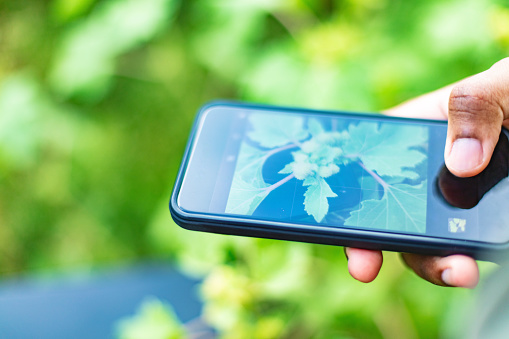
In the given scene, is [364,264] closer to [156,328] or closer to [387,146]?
[387,146]

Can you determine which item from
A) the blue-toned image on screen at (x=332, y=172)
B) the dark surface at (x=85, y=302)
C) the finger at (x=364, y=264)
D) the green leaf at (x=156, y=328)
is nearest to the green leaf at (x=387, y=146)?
the blue-toned image on screen at (x=332, y=172)

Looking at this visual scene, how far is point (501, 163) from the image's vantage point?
1.94 ft

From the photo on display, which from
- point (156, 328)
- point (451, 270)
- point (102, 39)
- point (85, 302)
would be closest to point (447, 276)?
point (451, 270)

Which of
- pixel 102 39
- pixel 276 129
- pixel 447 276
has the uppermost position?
pixel 102 39

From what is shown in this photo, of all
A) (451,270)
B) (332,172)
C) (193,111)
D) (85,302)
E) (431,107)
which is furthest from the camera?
(193,111)

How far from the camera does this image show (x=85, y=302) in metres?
1.03

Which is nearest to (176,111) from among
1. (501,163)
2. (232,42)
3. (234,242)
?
(232,42)

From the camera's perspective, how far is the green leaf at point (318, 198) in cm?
57

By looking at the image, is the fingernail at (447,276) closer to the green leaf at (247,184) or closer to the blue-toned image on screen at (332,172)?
the blue-toned image on screen at (332,172)

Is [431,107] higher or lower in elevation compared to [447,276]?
higher

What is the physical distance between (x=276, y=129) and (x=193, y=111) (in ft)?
2.52

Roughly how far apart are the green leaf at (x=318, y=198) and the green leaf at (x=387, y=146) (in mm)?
68

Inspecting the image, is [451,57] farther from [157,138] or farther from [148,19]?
[157,138]

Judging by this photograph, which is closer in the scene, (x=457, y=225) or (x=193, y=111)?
(x=457, y=225)
